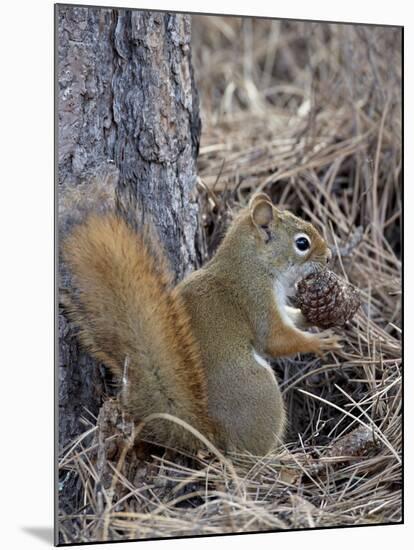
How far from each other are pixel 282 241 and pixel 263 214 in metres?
0.11

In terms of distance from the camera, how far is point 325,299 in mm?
3076

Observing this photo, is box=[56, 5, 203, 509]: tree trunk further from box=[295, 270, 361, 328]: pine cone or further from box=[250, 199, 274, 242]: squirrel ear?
box=[295, 270, 361, 328]: pine cone

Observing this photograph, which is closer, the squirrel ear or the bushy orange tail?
the bushy orange tail

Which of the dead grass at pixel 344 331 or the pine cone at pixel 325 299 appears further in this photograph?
the pine cone at pixel 325 299

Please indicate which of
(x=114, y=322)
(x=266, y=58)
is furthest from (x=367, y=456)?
(x=266, y=58)

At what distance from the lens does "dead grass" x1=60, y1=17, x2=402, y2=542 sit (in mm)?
2770

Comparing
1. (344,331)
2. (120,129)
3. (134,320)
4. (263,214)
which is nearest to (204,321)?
(134,320)

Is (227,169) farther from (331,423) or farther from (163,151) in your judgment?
(331,423)

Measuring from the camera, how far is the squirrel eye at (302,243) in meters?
3.05

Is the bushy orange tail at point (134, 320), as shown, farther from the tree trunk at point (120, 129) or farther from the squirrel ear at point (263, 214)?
the squirrel ear at point (263, 214)

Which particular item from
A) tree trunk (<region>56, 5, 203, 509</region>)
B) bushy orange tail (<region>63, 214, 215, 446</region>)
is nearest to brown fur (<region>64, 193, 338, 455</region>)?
bushy orange tail (<region>63, 214, 215, 446</region>)

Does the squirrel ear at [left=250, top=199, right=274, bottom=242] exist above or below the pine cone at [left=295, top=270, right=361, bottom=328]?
above

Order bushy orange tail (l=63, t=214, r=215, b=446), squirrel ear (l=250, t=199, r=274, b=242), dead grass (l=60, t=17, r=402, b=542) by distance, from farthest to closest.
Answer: squirrel ear (l=250, t=199, r=274, b=242) → dead grass (l=60, t=17, r=402, b=542) → bushy orange tail (l=63, t=214, r=215, b=446)

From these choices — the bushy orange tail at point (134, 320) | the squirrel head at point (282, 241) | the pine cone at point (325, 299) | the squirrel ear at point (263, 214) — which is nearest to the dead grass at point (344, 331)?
the bushy orange tail at point (134, 320)
